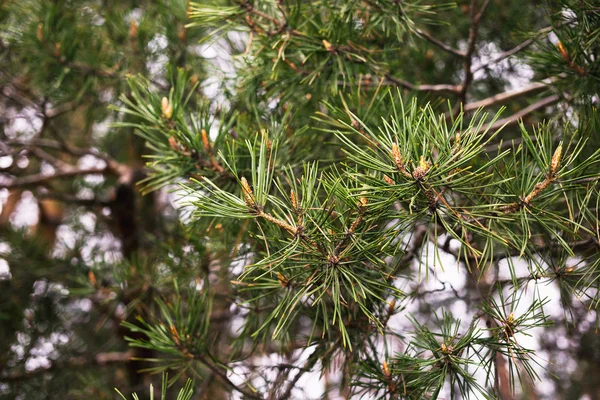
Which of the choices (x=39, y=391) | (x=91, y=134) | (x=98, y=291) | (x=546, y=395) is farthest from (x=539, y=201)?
(x=546, y=395)

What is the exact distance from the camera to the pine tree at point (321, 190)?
640 mm

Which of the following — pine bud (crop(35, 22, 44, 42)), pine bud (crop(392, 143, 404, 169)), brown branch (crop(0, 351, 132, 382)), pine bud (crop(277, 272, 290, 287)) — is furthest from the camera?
brown branch (crop(0, 351, 132, 382))

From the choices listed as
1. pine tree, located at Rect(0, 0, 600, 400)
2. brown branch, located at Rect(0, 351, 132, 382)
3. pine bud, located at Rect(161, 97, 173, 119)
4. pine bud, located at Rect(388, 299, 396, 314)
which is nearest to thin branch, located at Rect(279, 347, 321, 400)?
pine tree, located at Rect(0, 0, 600, 400)

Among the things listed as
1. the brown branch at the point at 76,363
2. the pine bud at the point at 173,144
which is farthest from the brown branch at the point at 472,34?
the brown branch at the point at 76,363

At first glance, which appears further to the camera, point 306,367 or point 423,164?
point 306,367

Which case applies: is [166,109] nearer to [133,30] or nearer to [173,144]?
[173,144]

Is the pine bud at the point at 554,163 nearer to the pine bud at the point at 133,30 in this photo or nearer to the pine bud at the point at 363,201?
the pine bud at the point at 363,201

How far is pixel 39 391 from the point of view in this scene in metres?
1.76

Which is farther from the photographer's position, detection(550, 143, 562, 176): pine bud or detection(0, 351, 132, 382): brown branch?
detection(0, 351, 132, 382): brown branch

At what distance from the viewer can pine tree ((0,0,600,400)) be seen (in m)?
0.64

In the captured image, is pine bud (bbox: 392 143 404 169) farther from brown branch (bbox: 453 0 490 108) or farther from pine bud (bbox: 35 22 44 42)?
pine bud (bbox: 35 22 44 42)

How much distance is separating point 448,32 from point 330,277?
118 cm

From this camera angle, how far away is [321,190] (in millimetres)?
956

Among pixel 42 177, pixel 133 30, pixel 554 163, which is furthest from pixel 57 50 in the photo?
pixel 554 163
